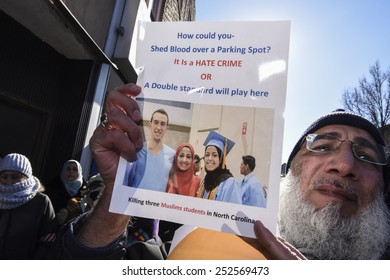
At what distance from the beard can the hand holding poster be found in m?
0.65

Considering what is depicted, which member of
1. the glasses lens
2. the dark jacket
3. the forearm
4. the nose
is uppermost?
the glasses lens

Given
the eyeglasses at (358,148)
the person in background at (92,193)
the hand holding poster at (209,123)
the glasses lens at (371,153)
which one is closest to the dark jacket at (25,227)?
the person in background at (92,193)

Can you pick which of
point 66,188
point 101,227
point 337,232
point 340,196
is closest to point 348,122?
point 340,196

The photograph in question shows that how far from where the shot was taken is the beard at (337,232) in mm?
1449

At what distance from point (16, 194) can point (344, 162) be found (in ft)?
8.19

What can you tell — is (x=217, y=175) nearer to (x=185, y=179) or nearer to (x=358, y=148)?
(x=185, y=179)

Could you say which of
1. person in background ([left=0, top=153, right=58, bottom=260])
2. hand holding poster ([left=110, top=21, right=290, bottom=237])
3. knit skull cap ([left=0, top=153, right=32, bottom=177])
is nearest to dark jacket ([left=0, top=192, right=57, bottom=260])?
person in background ([left=0, top=153, right=58, bottom=260])

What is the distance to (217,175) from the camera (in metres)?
1.01

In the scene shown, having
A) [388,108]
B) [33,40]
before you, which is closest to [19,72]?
[33,40]

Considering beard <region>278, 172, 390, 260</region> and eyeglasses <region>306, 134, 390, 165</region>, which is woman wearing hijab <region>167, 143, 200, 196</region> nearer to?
beard <region>278, 172, 390, 260</region>

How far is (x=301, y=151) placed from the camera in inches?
69.4

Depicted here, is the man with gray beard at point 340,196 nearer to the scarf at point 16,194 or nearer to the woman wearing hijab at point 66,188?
the scarf at point 16,194

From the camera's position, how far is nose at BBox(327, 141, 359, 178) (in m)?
1.49

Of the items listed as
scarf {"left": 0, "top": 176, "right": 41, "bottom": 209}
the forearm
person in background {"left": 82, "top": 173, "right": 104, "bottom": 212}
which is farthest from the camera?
person in background {"left": 82, "top": 173, "right": 104, "bottom": 212}
